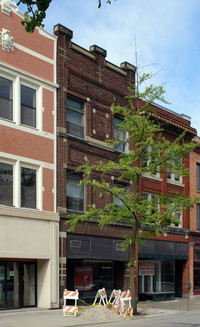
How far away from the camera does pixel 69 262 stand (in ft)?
77.9

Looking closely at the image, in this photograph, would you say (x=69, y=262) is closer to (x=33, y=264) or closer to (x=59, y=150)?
(x=33, y=264)

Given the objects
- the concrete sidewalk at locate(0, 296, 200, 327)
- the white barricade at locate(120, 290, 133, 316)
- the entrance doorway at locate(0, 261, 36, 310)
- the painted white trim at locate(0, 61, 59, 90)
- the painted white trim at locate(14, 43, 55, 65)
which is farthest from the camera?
the painted white trim at locate(14, 43, 55, 65)

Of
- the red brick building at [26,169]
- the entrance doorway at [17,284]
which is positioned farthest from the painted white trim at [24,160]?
the entrance doorway at [17,284]

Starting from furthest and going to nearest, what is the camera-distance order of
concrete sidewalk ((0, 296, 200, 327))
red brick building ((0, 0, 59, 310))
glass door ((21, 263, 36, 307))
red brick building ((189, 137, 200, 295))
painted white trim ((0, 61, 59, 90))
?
red brick building ((189, 137, 200, 295)) < glass door ((21, 263, 36, 307)) < painted white trim ((0, 61, 59, 90)) < red brick building ((0, 0, 59, 310)) < concrete sidewalk ((0, 296, 200, 327))

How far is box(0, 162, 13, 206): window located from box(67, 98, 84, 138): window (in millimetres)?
4753

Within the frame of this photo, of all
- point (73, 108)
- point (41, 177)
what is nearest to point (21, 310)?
point (41, 177)

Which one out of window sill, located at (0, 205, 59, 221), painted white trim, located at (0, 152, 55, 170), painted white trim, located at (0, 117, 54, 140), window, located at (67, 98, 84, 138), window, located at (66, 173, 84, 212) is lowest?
window sill, located at (0, 205, 59, 221)

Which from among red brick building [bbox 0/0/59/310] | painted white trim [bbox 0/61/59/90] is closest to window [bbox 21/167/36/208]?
red brick building [bbox 0/0/59/310]

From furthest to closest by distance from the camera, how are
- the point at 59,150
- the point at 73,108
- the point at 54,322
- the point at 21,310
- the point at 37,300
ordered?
1. the point at 73,108
2. the point at 59,150
3. the point at 37,300
4. the point at 21,310
5. the point at 54,322

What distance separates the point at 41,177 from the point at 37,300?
5360mm

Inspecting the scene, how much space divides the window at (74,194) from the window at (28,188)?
257 cm

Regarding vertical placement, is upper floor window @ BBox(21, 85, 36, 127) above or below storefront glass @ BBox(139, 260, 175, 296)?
above

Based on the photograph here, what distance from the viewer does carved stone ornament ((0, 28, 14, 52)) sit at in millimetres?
20375

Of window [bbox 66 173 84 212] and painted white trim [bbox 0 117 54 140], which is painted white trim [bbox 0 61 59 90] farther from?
window [bbox 66 173 84 212]
